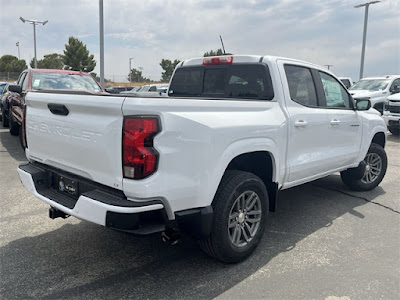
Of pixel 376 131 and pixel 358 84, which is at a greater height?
pixel 358 84

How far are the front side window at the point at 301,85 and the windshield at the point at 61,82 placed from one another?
5.57 metres

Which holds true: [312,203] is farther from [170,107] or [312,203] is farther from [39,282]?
[39,282]

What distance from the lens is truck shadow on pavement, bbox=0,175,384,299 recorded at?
2.91 metres

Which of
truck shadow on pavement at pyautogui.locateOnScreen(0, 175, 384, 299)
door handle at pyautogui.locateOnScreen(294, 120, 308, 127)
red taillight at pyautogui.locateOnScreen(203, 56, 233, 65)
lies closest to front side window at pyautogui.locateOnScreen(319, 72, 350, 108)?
door handle at pyautogui.locateOnScreen(294, 120, 308, 127)

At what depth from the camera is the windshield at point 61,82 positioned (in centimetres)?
846

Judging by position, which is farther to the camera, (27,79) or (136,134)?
(27,79)

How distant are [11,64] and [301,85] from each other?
73.8 m

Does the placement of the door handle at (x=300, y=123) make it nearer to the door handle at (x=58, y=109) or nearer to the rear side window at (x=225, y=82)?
the rear side window at (x=225, y=82)

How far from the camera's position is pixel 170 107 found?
2674mm

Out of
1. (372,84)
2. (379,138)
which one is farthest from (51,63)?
(379,138)

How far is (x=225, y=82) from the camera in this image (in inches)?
169

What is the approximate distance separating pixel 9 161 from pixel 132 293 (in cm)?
572

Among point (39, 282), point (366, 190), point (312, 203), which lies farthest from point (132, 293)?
point (366, 190)

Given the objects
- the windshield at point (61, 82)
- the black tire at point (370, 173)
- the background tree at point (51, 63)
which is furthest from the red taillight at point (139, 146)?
the background tree at point (51, 63)
